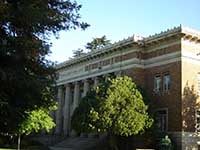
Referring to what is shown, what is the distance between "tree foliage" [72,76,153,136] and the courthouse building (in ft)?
9.73

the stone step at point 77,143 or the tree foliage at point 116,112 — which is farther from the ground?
the tree foliage at point 116,112

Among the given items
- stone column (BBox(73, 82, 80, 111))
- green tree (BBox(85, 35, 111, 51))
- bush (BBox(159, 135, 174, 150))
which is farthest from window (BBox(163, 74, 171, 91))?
green tree (BBox(85, 35, 111, 51))

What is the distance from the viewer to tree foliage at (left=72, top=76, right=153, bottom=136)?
3381 cm

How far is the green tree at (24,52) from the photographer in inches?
599

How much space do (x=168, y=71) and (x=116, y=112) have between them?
24.0 feet

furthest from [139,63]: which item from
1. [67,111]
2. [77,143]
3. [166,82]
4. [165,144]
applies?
[67,111]

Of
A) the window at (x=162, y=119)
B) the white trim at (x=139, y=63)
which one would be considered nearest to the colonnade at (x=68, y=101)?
the white trim at (x=139, y=63)

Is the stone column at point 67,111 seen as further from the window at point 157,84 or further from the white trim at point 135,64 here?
the window at point 157,84

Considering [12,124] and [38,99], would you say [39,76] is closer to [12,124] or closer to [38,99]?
[38,99]

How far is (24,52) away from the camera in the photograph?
15.6m

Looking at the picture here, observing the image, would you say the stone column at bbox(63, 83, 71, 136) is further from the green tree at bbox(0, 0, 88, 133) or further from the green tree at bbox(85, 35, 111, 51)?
the green tree at bbox(0, 0, 88, 133)

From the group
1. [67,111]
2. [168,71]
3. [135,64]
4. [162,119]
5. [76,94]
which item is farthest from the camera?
[67,111]

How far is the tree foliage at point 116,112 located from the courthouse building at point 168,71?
297 centimetres

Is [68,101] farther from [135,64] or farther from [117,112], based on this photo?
[117,112]
